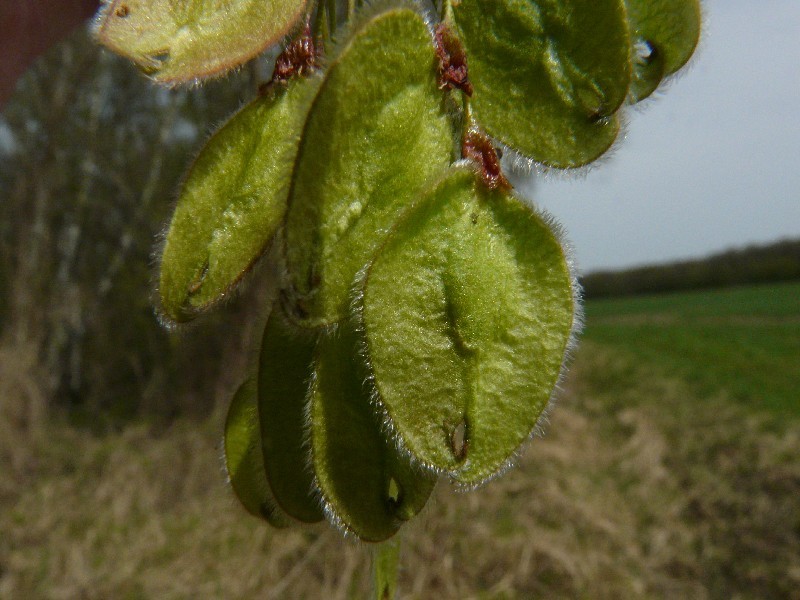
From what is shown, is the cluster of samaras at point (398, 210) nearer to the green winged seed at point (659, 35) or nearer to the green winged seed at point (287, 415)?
the green winged seed at point (287, 415)

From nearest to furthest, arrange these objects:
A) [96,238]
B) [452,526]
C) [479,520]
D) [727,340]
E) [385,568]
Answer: [385,568], [452,526], [479,520], [96,238], [727,340]

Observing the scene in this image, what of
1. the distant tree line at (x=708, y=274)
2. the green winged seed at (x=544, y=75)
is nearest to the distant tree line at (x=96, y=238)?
the green winged seed at (x=544, y=75)

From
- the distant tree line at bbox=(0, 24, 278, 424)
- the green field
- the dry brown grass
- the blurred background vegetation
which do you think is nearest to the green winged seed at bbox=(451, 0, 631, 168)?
the dry brown grass

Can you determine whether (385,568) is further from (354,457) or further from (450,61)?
(450,61)

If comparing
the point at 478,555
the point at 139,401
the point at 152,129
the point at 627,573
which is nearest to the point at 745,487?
the point at 627,573

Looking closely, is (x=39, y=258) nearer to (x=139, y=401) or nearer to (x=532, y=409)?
(x=139, y=401)

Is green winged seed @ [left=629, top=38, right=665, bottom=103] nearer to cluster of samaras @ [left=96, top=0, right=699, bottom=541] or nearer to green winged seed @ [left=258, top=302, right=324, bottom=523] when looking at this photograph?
cluster of samaras @ [left=96, top=0, right=699, bottom=541]

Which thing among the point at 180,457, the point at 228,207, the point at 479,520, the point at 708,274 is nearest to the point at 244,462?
the point at 228,207
